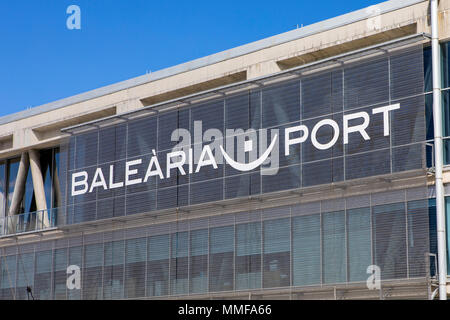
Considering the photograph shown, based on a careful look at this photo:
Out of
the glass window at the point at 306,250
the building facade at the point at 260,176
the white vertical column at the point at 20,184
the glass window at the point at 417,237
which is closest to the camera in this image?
the glass window at the point at 417,237

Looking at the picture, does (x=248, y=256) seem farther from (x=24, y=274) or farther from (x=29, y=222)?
(x=29, y=222)

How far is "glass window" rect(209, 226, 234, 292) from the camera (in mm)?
32375

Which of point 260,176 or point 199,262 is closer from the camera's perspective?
point 260,176

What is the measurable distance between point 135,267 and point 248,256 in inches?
238

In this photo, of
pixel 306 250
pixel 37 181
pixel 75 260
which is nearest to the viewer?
pixel 306 250

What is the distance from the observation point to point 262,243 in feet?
104

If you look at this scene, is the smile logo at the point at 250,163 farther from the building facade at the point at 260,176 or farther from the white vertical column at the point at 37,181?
the white vertical column at the point at 37,181

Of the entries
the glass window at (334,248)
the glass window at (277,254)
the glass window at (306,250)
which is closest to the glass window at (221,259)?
the glass window at (277,254)

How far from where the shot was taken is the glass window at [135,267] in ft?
116

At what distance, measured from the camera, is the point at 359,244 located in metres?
28.8

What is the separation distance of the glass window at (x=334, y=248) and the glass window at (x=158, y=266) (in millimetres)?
7571

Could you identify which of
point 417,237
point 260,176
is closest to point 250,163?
point 260,176

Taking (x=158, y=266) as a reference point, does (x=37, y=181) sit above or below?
above
